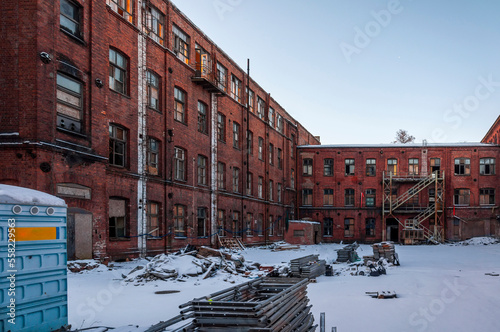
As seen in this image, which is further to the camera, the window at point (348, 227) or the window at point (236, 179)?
the window at point (348, 227)

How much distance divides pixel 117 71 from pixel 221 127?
11.1 meters

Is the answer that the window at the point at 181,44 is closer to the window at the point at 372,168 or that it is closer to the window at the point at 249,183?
the window at the point at 249,183

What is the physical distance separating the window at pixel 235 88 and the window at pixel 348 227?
19.3 metres

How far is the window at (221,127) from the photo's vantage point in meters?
28.1

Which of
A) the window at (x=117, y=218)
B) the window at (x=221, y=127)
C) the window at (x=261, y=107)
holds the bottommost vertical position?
the window at (x=117, y=218)

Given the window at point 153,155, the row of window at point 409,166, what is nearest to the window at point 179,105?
the window at point 153,155

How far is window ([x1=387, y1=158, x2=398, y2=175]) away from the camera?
44281 mm

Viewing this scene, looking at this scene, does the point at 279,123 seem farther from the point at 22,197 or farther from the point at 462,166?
the point at 22,197

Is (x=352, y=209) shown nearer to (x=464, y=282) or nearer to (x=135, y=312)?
(x=464, y=282)

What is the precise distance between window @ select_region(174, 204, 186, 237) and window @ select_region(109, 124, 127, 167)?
187 inches

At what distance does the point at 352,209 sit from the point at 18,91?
118ft

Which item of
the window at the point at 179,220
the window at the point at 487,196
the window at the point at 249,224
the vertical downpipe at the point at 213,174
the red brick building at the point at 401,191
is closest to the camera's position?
the window at the point at 179,220

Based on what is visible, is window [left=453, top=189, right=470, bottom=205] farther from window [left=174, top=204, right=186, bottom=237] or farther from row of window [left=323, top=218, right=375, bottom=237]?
window [left=174, top=204, right=186, bottom=237]

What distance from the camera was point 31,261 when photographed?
22.1 ft
